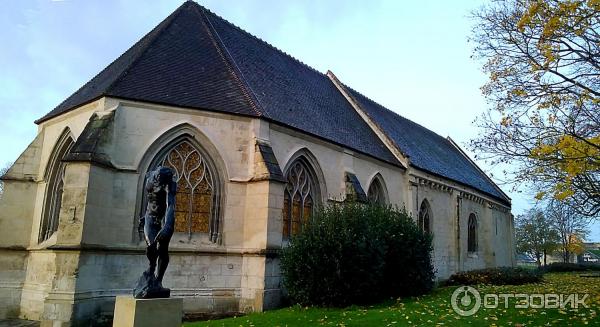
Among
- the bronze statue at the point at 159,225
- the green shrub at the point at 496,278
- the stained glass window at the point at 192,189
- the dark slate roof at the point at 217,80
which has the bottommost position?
the green shrub at the point at 496,278

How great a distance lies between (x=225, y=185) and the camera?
44.1ft

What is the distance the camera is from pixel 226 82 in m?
14.8

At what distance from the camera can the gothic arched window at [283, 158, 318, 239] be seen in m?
15.1

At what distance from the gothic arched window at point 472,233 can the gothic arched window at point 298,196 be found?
49.3ft

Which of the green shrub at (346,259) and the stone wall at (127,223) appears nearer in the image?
the stone wall at (127,223)

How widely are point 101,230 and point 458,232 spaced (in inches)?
763

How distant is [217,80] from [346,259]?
7.12 m

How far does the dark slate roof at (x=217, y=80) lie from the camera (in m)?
13.7

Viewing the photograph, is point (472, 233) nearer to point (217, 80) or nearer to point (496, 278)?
point (496, 278)

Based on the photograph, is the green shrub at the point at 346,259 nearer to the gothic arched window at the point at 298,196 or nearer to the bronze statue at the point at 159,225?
the gothic arched window at the point at 298,196

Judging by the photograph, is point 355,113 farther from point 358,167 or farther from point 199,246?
point 199,246

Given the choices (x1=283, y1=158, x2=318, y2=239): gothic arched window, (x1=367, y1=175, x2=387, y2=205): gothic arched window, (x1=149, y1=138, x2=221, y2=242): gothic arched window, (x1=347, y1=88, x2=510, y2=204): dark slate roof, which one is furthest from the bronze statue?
(x1=347, y1=88, x2=510, y2=204): dark slate roof

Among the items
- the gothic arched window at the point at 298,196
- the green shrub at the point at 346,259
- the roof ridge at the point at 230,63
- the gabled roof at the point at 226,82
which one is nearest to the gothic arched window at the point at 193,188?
the gabled roof at the point at 226,82

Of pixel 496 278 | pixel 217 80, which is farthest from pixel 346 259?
pixel 496 278
